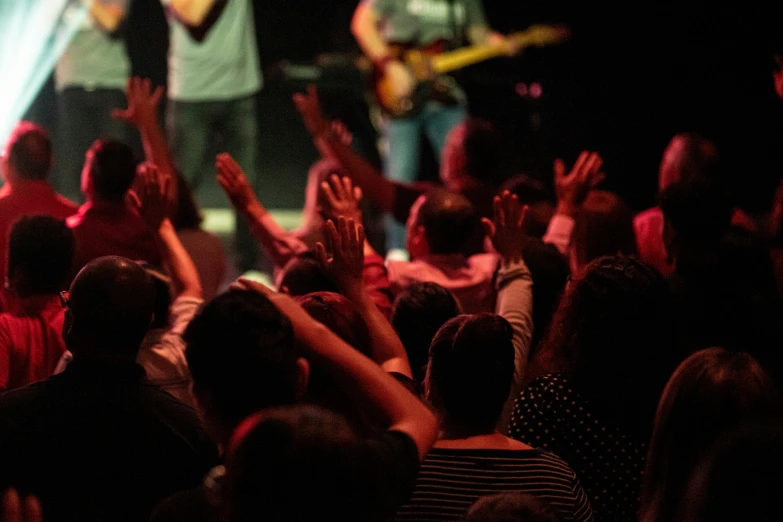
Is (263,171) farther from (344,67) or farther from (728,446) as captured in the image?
(728,446)

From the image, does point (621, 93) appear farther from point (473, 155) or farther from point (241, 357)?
point (241, 357)

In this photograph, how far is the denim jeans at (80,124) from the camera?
23.0 ft

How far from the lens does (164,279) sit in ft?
10.0

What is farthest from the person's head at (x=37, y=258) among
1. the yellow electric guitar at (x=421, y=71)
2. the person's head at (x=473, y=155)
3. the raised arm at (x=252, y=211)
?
the yellow electric guitar at (x=421, y=71)

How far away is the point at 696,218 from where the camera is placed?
3.47 meters

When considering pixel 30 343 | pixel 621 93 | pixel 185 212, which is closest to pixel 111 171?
pixel 185 212

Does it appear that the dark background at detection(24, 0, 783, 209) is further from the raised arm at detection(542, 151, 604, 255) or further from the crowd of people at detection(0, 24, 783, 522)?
the crowd of people at detection(0, 24, 783, 522)

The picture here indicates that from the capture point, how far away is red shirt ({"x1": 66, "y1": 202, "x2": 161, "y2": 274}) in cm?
395

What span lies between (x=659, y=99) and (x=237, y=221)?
425cm

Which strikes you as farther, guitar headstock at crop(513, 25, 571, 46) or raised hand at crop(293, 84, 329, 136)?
guitar headstock at crop(513, 25, 571, 46)

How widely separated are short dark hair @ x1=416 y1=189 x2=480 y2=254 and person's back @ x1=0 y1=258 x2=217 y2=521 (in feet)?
5.24

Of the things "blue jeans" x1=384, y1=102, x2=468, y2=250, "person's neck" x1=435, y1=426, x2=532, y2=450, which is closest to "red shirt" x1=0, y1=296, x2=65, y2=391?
"person's neck" x1=435, y1=426, x2=532, y2=450

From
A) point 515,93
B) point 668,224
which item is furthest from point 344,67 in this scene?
point 668,224

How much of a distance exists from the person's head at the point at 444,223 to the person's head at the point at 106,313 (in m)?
1.59
